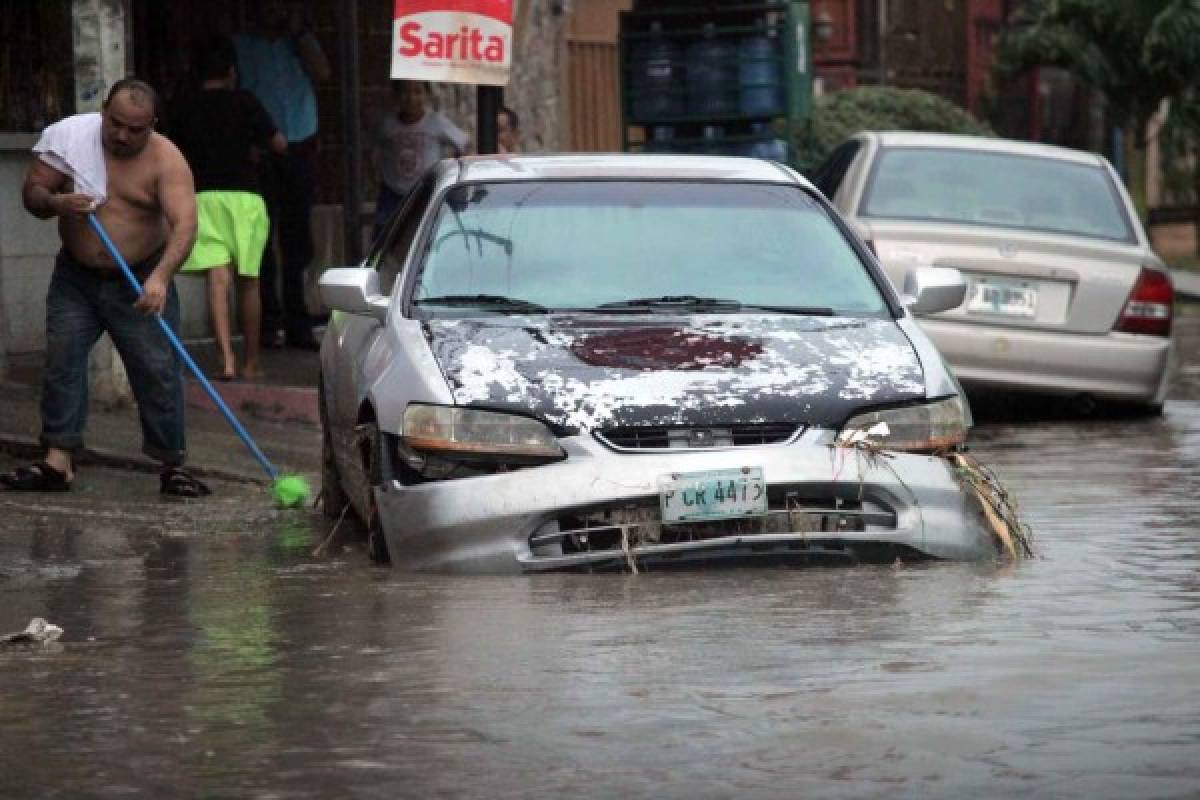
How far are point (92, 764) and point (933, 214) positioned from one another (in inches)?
399

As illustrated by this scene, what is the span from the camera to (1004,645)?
304 inches

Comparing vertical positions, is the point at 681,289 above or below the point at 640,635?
above

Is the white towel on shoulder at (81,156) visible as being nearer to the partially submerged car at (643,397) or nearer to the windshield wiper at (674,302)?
the partially submerged car at (643,397)

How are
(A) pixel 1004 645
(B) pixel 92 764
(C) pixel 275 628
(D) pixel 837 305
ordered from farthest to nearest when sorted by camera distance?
(D) pixel 837 305
(C) pixel 275 628
(A) pixel 1004 645
(B) pixel 92 764

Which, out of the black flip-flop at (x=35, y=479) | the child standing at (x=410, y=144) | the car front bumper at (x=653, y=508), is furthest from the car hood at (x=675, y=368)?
the child standing at (x=410, y=144)

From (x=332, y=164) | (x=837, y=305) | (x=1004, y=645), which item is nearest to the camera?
(x=1004, y=645)

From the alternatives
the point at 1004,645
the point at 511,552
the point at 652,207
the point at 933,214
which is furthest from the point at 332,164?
the point at 1004,645

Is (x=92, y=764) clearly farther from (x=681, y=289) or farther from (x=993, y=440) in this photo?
(x=993, y=440)

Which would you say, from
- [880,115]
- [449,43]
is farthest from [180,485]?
[880,115]

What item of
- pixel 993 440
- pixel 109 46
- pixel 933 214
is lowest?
pixel 993 440

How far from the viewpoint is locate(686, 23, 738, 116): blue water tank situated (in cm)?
2386

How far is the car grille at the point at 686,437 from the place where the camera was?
9039mm

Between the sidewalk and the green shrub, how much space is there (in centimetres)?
1421

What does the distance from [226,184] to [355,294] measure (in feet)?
21.3
